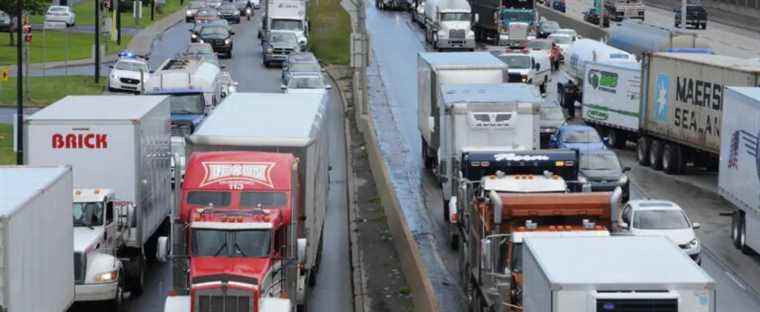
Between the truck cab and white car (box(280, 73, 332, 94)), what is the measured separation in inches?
1139

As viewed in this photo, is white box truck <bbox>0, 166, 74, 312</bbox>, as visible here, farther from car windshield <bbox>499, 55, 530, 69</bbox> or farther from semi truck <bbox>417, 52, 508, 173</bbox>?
car windshield <bbox>499, 55, 530, 69</bbox>

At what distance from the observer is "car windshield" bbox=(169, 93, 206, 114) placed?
4816cm

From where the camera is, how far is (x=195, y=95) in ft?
160

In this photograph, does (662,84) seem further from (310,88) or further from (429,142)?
(310,88)

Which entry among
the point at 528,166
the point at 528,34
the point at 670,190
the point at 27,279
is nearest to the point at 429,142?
the point at 670,190

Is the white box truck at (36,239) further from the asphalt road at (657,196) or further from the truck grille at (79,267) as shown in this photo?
the asphalt road at (657,196)

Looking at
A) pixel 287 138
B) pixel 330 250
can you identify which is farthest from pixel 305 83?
pixel 287 138

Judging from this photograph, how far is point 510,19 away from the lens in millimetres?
84062

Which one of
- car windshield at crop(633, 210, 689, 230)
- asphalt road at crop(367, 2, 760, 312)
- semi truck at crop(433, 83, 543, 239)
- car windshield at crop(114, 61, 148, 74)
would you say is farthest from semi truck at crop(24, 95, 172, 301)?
car windshield at crop(114, 61, 148, 74)

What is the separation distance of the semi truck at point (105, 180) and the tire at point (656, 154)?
67.2 ft

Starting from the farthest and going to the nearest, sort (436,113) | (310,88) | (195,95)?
(310,88) → (195,95) → (436,113)

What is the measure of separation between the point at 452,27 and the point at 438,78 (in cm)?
3727

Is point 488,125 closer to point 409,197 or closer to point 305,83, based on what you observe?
point 409,197

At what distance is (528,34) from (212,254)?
59.8 meters
